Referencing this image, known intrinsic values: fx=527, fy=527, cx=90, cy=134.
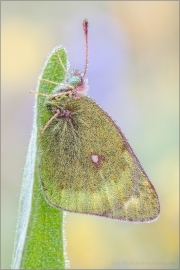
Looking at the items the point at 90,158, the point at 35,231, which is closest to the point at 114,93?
the point at 90,158

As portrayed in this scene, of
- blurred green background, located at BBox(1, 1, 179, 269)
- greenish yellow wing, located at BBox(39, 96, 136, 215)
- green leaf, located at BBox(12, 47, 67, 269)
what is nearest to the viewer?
green leaf, located at BBox(12, 47, 67, 269)

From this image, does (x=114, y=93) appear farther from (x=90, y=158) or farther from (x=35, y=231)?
(x=35, y=231)

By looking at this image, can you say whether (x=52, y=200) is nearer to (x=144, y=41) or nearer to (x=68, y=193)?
(x=68, y=193)

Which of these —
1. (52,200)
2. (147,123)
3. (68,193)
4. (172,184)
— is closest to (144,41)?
(147,123)

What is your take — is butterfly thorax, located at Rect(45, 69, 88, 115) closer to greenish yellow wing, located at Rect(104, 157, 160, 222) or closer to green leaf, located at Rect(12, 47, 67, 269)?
greenish yellow wing, located at Rect(104, 157, 160, 222)

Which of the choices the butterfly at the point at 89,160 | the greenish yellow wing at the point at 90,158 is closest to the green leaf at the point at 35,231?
the butterfly at the point at 89,160

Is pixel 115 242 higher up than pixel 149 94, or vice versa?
pixel 149 94

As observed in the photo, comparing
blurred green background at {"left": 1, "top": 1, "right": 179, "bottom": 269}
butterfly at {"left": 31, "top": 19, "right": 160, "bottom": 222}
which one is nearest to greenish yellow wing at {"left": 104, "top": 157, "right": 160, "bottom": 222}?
butterfly at {"left": 31, "top": 19, "right": 160, "bottom": 222}

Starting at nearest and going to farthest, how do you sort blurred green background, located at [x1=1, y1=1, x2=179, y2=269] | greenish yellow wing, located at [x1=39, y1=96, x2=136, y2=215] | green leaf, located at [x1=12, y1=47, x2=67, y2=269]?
green leaf, located at [x1=12, y1=47, x2=67, y2=269], greenish yellow wing, located at [x1=39, y1=96, x2=136, y2=215], blurred green background, located at [x1=1, y1=1, x2=179, y2=269]
